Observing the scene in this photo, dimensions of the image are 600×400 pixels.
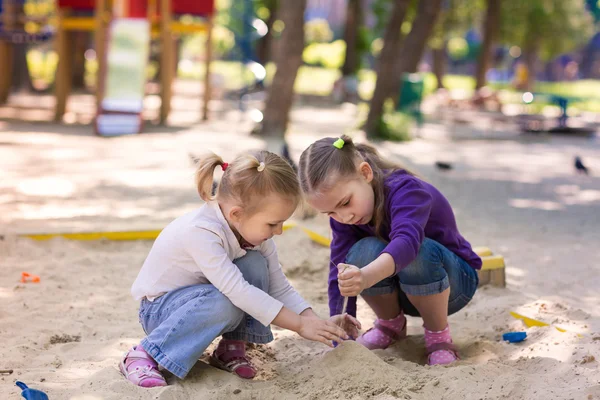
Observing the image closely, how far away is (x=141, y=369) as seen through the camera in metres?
2.47

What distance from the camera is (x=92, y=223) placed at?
484cm

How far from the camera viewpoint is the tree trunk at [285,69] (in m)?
10.4

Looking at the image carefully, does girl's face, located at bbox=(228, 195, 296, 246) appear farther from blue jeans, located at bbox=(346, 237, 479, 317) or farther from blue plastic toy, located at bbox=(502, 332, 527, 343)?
blue plastic toy, located at bbox=(502, 332, 527, 343)

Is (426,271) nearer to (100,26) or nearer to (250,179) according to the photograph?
(250,179)

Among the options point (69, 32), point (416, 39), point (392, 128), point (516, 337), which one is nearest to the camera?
point (516, 337)

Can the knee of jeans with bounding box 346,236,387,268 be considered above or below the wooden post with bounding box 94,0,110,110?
below

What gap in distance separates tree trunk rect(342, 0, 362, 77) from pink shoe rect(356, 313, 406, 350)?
62.5ft

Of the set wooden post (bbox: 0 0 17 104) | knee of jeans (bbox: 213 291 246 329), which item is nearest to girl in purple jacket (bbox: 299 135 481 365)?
knee of jeans (bbox: 213 291 246 329)

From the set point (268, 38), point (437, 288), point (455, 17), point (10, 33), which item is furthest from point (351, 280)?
point (455, 17)

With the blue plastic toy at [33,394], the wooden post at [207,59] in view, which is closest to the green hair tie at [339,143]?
the blue plastic toy at [33,394]

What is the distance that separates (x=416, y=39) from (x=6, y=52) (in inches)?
279

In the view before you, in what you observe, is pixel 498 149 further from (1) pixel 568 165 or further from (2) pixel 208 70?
(2) pixel 208 70

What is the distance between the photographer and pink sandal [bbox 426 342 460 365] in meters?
2.80

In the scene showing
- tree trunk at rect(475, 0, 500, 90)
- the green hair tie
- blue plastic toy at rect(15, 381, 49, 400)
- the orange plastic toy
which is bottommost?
the orange plastic toy
